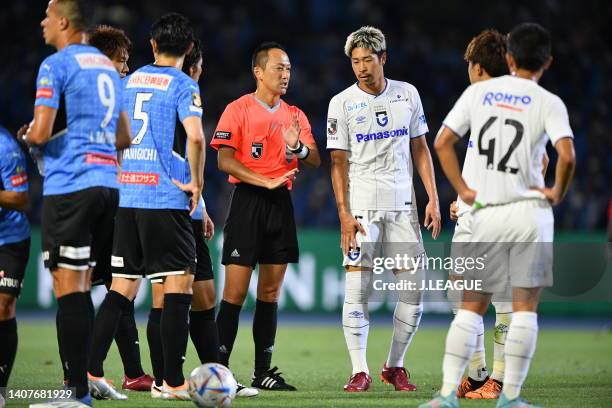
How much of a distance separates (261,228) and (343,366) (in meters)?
2.75

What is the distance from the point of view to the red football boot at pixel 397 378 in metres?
8.01

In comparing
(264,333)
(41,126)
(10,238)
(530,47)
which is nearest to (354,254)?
(264,333)

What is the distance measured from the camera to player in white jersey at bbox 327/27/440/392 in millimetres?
8086

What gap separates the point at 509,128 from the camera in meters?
6.29

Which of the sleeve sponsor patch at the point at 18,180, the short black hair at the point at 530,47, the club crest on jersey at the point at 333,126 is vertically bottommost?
the sleeve sponsor patch at the point at 18,180

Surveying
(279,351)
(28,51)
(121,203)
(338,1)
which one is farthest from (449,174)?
(338,1)

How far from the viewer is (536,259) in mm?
6180

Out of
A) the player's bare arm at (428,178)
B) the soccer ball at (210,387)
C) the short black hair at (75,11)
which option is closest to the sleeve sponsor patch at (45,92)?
the short black hair at (75,11)

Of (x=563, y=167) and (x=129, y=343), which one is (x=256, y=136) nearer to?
(x=129, y=343)

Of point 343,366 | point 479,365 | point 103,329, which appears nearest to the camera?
point 103,329

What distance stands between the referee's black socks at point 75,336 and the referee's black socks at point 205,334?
1388 millimetres

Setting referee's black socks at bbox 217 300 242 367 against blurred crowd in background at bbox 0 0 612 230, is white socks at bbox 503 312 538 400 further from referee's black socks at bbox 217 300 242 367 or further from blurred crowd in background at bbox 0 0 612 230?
blurred crowd in background at bbox 0 0 612 230

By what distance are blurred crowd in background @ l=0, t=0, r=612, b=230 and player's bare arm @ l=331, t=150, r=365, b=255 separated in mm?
9508

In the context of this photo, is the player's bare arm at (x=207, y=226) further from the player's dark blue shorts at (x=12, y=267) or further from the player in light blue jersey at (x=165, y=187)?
the player's dark blue shorts at (x=12, y=267)
